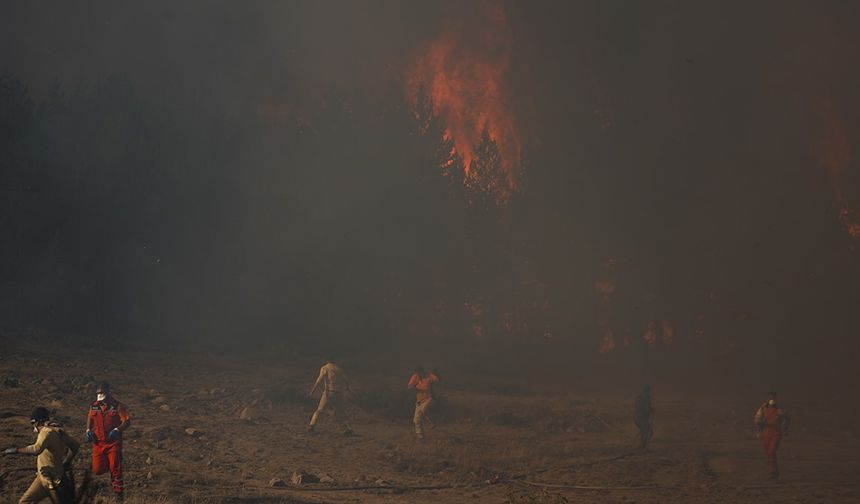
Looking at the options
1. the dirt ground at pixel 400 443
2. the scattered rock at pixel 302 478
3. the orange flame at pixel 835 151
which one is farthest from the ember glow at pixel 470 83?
the scattered rock at pixel 302 478

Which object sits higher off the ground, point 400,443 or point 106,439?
point 106,439

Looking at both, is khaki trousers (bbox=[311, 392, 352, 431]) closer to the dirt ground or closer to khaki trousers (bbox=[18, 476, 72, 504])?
the dirt ground

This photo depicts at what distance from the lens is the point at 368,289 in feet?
123

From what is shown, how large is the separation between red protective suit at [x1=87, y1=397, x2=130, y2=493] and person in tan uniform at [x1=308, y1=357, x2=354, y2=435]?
7.50 m

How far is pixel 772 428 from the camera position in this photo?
15492 millimetres

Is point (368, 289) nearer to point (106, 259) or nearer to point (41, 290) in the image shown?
point (106, 259)

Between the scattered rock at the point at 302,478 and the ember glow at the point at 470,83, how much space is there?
1417 inches

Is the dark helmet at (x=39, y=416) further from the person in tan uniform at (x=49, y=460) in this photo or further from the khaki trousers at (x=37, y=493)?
the khaki trousers at (x=37, y=493)

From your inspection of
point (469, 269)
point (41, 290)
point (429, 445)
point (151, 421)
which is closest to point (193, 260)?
point (41, 290)

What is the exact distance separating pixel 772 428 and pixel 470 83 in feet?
148

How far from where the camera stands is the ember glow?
5234 cm

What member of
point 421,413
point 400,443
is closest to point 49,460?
point 400,443

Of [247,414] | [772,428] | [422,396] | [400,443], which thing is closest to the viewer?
[772,428]

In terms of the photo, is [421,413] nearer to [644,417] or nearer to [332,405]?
[332,405]
